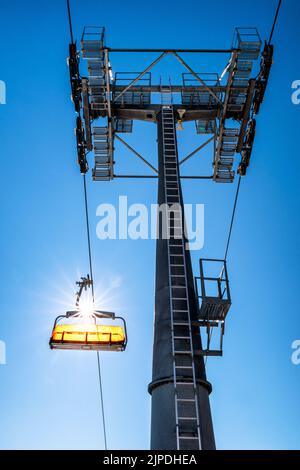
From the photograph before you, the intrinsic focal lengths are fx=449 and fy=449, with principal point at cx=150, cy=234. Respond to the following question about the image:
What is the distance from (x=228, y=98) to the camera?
1681 centimetres

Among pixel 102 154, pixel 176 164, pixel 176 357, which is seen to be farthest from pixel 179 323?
pixel 102 154

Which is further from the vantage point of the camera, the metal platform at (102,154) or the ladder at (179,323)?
the metal platform at (102,154)

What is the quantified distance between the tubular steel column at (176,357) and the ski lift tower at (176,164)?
0.02 meters

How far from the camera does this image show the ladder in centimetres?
934

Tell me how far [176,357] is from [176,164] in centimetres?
713

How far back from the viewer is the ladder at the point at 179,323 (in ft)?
30.7

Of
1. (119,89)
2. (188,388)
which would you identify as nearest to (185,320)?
(188,388)

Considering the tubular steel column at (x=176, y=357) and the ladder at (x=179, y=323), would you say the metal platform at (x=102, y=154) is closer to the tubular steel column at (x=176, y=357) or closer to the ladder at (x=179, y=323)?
the ladder at (x=179, y=323)

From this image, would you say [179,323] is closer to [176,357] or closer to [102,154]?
[176,357]

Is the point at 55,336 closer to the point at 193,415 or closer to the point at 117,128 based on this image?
the point at 193,415

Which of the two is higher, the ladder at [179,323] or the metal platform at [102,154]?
the metal platform at [102,154]

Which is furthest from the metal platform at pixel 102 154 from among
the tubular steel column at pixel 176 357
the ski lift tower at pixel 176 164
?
the tubular steel column at pixel 176 357

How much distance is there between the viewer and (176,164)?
50.3 ft
